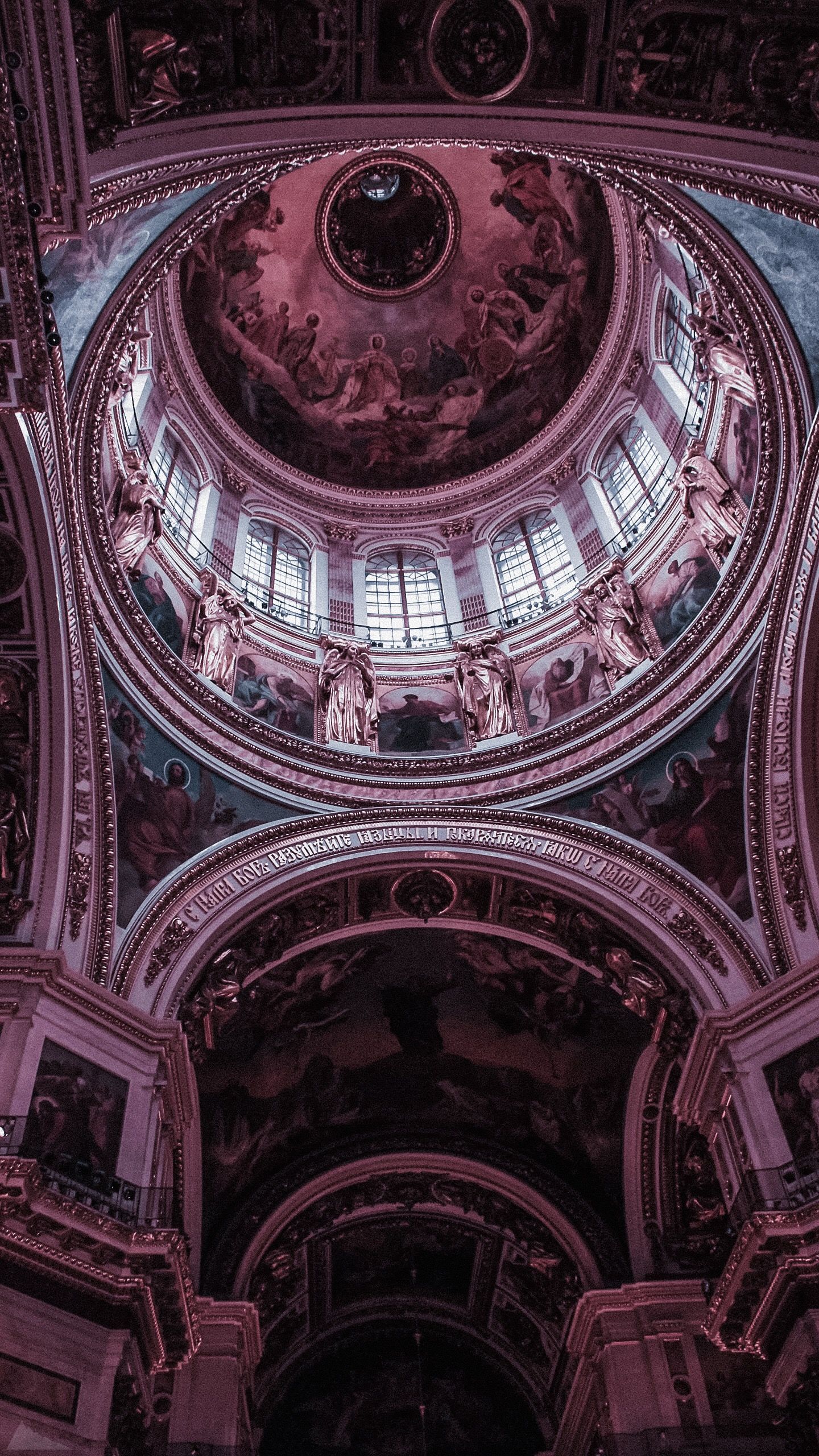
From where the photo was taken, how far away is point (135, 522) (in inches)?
720

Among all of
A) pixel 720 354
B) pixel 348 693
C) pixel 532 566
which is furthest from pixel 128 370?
pixel 720 354

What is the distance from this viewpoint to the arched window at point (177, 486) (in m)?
21.2

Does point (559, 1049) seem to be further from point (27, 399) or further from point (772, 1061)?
point (27, 399)

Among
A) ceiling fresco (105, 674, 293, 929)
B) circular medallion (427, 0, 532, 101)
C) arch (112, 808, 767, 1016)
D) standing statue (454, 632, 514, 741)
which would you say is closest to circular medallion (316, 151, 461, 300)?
standing statue (454, 632, 514, 741)

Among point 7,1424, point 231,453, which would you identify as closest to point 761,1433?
point 7,1424

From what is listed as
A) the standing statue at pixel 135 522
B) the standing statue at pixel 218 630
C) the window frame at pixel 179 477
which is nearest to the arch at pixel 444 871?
the standing statue at pixel 218 630

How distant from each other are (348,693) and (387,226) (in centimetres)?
1309

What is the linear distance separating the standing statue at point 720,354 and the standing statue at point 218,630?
9.17m

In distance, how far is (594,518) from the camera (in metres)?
23.1

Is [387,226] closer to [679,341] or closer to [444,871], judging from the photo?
[679,341]

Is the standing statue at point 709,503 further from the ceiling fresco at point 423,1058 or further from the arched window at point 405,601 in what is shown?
the ceiling fresco at point 423,1058

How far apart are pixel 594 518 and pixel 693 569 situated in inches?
168

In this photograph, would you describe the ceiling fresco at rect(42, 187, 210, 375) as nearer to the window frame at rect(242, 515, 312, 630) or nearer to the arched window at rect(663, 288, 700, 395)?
the window frame at rect(242, 515, 312, 630)

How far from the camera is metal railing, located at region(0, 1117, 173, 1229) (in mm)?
11500
